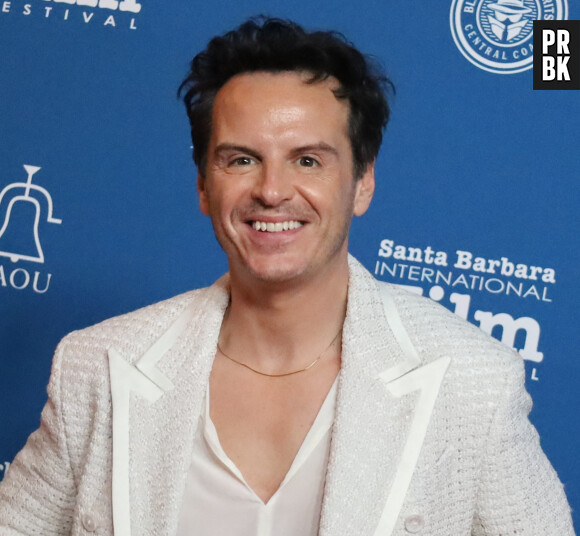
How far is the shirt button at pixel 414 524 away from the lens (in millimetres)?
1602

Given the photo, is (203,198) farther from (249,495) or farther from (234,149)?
(249,495)

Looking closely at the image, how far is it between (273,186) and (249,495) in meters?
0.59

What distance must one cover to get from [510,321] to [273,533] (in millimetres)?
1061

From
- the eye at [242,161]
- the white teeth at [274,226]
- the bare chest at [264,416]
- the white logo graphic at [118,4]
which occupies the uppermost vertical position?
the white logo graphic at [118,4]

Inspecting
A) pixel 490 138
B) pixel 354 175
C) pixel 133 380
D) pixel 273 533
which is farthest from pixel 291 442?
pixel 490 138

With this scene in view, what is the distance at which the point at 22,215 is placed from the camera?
2832 millimetres

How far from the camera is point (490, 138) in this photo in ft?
8.00

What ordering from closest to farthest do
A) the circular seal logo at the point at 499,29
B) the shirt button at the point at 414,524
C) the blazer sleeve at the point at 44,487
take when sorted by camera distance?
the shirt button at the point at 414,524, the blazer sleeve at the point at 44,487, the circular seal logo at the point at 499,29

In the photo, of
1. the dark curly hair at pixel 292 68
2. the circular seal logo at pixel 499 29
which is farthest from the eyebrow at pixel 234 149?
the circular seal logo at pixel 499 29

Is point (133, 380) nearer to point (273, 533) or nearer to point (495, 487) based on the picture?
point (273, 533)

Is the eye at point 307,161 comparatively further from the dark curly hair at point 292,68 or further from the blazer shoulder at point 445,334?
the blazer shoulder at point 445,334

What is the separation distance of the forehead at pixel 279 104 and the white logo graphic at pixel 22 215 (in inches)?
46.1

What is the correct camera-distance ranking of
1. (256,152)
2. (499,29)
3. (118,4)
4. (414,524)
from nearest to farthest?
(414,524), (256,152), (499,29), (118,4)

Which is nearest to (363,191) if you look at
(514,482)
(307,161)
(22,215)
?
(307,161)
